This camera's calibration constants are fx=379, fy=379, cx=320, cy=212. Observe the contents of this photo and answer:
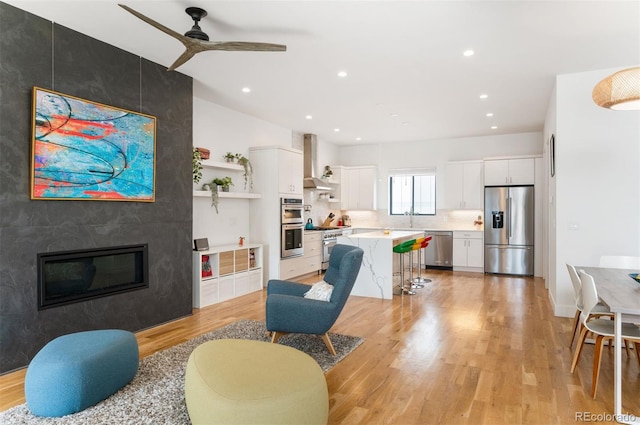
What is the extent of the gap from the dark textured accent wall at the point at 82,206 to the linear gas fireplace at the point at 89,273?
2.7 inches

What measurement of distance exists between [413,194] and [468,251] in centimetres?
199

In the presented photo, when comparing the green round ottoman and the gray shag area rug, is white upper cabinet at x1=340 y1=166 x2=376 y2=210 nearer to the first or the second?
the gray shag area rug

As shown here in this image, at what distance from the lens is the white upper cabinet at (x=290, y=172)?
6.72 metres

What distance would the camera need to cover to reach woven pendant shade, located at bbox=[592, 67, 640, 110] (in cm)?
271

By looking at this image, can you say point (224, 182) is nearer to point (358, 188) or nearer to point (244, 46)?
point (244, 46)

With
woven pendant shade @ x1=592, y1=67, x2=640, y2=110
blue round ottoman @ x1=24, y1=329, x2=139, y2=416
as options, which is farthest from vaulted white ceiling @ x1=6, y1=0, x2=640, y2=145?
blue round ottoman @ x1=24, y1=329, x2=139, y2=416

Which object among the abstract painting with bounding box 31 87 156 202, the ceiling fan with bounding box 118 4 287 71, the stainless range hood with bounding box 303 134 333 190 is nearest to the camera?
the ceiling fan with bounding box 118 4 287 71

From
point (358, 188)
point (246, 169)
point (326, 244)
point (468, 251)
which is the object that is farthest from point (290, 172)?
point (468, 251)

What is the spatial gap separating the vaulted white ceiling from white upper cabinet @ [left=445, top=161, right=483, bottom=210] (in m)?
2.27

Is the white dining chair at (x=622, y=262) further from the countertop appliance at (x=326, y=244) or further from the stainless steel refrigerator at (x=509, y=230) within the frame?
the countertop appliance at (x=326, y=244)

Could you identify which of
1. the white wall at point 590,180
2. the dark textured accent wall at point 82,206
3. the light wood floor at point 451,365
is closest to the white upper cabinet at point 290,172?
the dark textured accent wall at point 82,206

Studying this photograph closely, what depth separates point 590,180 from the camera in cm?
459

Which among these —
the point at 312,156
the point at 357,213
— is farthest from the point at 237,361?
the point at 357,213

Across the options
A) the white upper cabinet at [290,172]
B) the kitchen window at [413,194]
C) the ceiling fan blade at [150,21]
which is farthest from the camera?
the kitchen window at [413,194]
